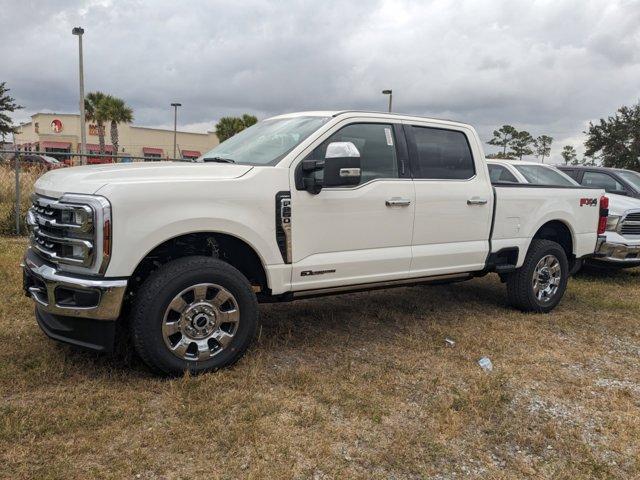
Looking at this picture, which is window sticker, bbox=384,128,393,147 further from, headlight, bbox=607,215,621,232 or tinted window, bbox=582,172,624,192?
tinted window, bbox=582,172,624,192

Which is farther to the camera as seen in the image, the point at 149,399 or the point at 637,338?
the point at 637,338

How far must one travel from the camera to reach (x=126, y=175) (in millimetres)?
3459

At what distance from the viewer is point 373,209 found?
4328 mm

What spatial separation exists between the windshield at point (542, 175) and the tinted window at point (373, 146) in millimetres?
4304

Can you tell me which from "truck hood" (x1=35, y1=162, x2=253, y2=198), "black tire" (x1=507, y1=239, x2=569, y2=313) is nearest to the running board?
"black tire" (x1=507, y1=239, x2=569, y2=313)

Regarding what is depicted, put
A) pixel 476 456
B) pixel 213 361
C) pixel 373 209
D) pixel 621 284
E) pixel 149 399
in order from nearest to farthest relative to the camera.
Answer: pixel 476 456 → pixel 149 399 → pixel 213 361 → pixel 373 209 → pixel 621 284

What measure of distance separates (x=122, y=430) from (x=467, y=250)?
333cm

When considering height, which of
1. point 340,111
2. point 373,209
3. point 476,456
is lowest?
point 476,456

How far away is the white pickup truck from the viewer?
11.0 feet

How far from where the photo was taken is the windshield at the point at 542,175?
809cm

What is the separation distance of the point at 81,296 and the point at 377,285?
7.54 ft

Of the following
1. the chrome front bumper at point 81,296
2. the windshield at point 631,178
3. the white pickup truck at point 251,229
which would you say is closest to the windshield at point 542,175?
the windshield at point 631,178

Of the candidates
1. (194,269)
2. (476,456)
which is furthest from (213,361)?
(476,456)

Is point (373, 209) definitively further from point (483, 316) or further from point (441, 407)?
point (483, 316)
